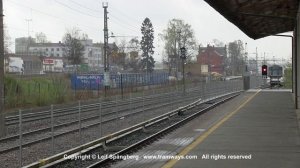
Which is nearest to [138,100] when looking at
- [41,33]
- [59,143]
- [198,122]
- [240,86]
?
[198,122]

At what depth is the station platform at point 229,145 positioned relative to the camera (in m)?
10.4

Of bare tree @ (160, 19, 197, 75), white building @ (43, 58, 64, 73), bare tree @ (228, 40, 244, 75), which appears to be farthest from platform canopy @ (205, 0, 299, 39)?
bare tree @ (228, 40, 244, 75)

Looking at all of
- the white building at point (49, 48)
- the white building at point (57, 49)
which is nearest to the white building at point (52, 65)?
the white building at point (57, 49)

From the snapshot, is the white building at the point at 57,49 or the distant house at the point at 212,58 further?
the white building at the point at 57,49

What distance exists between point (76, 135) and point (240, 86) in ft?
121

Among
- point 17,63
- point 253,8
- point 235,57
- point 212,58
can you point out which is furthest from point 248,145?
point 212,58

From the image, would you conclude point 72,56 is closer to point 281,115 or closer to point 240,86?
point 240,86

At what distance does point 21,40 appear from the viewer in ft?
584

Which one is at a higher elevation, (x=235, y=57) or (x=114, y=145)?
(x=235, y=57)

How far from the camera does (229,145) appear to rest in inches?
507

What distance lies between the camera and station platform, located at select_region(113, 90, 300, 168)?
10.4m

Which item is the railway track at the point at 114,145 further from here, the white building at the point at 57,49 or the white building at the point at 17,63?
the white building at the point at 57,49

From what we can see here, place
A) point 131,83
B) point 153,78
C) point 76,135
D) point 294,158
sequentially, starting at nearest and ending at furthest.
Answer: point 294,158 < point 76,135 < point 131,83 < point 153,78

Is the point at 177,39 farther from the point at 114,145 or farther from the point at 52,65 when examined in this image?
the point at 114,145
